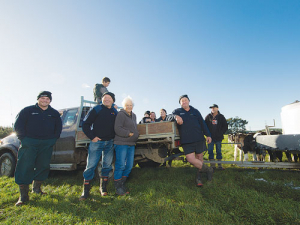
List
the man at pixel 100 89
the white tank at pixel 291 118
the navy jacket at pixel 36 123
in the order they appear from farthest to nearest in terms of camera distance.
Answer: the white tank at pixel 291 118
the man at pixel 100 89
the navy jacket at pixel 36 123

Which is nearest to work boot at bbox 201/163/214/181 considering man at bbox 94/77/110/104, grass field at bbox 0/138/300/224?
grass field at bbox 0/138/300/224

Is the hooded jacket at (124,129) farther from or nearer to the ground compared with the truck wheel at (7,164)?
farther from the ground

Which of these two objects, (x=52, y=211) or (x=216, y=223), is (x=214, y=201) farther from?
(x=52, y=211)

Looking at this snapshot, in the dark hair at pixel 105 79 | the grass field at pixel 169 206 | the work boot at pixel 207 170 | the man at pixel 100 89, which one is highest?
the dark hair at pixel 105 79

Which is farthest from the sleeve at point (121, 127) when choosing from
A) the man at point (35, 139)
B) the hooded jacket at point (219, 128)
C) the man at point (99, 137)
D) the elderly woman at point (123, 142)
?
the hooded jacket at point (219, 128)

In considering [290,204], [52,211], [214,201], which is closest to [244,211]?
[214,201]

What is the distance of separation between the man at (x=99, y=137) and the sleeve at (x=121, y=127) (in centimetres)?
21

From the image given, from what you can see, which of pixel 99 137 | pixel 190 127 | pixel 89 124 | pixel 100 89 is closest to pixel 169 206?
pixel 190 127

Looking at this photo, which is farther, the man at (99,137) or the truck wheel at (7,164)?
the truck wheel at (7,164)

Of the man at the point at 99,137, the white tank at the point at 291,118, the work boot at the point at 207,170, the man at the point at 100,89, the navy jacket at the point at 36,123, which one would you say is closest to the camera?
the man at the point at 99,137

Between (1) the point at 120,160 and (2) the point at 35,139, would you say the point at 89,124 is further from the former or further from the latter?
(2) the point at 35,139

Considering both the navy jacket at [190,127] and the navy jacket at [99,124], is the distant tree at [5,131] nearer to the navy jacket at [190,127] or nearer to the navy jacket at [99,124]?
the navy jacket at [99,124]

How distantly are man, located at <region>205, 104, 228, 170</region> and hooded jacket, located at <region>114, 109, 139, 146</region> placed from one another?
3.22 metres

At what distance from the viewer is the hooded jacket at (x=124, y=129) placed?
10.4 ft
